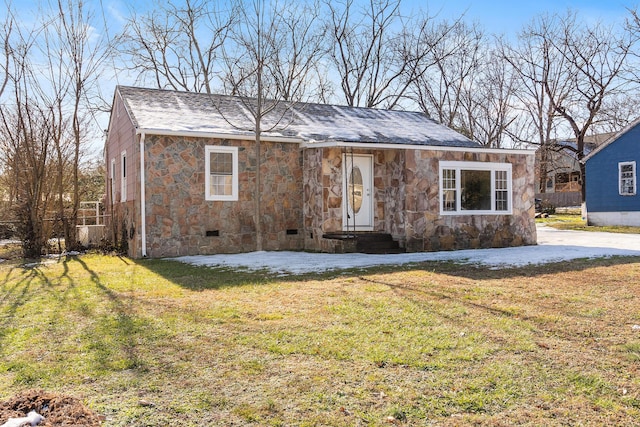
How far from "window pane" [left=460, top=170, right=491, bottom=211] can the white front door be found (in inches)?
89.4

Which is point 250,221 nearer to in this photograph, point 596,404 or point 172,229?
point 172,229

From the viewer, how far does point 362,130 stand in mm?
14188

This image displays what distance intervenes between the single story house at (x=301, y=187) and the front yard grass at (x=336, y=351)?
452 centimetres

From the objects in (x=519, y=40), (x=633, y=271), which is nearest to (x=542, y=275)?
(x=633, y=271)

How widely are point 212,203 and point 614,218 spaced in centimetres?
1741

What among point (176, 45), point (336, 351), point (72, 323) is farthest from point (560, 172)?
point (72, 323)

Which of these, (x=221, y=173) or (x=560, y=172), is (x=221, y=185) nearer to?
(x=221, y=173)

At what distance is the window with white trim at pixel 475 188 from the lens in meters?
12.6

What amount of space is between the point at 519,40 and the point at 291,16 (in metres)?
23.0

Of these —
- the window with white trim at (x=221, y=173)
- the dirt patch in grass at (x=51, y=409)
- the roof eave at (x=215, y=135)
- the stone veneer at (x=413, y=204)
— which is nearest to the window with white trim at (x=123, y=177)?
the roof eave at (x=215, y=135)

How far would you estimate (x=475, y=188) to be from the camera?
13.0m

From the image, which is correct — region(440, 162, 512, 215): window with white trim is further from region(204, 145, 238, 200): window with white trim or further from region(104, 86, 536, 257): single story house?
region(204, 145, 238, 200): window with white trim

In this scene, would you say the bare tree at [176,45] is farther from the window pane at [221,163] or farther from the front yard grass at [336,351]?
the front yard grass at [336,351]

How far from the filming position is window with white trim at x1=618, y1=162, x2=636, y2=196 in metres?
20.8
